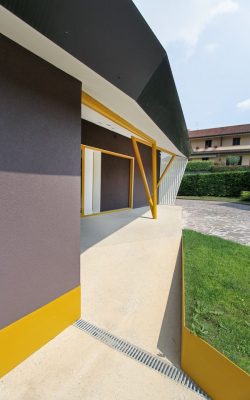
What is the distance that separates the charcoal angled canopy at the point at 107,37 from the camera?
3.92ft

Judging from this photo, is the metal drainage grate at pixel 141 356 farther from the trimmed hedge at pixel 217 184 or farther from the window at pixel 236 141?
the window at pixel 236 141

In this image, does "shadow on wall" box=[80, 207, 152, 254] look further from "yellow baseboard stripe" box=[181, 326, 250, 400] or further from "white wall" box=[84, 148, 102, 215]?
"yellow baseboard stripe" box=[181, 326, 250, 400]

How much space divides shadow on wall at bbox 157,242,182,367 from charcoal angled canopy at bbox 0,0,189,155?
2.58 meters

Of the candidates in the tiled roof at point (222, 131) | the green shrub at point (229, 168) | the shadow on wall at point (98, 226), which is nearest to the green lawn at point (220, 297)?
the shadow on wall at point (98, 226)

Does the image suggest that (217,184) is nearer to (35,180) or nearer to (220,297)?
(220,297)

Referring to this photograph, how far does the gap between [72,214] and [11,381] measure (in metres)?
1.42

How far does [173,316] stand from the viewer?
8.15ft

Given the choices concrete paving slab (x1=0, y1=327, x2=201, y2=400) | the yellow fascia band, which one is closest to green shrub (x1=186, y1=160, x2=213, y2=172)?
the yellow fascia band

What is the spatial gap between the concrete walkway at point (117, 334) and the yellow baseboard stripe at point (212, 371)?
0.14 metres

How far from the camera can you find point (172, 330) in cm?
225

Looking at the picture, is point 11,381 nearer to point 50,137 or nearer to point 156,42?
point 50,137

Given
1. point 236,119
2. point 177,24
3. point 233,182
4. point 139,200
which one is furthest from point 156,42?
point 236,119

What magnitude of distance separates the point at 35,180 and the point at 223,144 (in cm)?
2864

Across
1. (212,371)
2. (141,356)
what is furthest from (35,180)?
(212,371)
